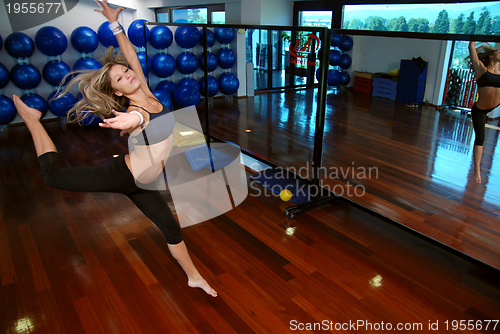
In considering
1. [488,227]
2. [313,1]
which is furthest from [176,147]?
[313,1]

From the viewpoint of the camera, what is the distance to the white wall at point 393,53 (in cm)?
626

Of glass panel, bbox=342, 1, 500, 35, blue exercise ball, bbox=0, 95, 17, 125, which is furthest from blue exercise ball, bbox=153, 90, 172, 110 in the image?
glass panel, bbox=342, 1, 500, 35

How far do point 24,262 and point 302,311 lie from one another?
1933 millimetres

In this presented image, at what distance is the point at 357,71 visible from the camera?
26.9ft

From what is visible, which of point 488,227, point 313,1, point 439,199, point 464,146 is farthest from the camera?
point 313,1

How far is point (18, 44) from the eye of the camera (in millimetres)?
5211

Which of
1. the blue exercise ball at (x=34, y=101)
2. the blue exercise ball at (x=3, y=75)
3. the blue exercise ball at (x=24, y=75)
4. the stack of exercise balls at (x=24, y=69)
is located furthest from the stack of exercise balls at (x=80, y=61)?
the blue exercise ball at (x=3, y=75)

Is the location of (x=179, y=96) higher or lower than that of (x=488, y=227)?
higher

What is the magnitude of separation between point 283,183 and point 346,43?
543 cm

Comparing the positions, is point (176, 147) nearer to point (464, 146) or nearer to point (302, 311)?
point (302, 311)

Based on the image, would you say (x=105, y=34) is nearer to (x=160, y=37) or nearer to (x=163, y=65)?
(x=160, y=37)

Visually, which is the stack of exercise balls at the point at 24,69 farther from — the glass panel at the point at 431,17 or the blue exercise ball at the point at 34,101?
the glass panel at the point at 431,17

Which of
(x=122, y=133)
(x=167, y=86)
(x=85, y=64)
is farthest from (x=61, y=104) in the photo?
(x=122, y=133)

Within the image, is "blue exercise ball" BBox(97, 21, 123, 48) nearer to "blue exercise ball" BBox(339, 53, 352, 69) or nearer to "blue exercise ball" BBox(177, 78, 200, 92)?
"blue exercise ball" BBox(177, 78, 200, 92)
